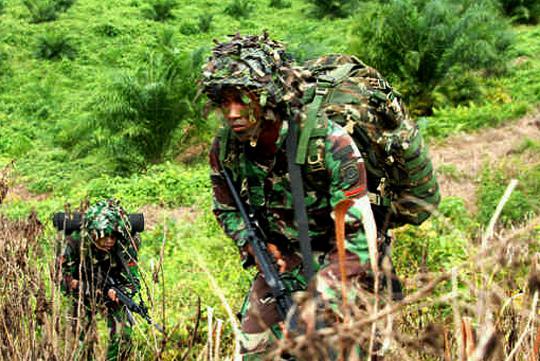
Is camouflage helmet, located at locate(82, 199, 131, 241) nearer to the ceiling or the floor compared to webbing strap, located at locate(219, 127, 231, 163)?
nearer to the floor

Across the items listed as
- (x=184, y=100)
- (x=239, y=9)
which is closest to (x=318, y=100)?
(x=184, y=100)

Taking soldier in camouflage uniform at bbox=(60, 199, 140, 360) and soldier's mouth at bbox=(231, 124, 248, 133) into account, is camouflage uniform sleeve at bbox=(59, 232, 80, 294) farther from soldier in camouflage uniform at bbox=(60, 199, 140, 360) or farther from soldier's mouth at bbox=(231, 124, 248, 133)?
soldier's mouth at bbox=(231, 124, 248, 133)

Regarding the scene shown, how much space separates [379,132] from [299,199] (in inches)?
18.8

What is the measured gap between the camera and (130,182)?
784 cm

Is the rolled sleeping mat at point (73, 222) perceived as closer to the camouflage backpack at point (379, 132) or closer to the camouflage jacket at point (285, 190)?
the camouflage jacket at point (285, 190)

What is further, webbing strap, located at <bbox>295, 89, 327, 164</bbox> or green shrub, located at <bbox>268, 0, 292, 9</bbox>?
green shrub, located at <bbox>268, 0, 292, 9</bbox>

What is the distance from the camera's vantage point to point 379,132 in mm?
2314

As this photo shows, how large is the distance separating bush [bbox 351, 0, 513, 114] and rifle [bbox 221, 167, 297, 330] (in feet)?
24.3

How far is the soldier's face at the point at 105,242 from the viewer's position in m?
3.76

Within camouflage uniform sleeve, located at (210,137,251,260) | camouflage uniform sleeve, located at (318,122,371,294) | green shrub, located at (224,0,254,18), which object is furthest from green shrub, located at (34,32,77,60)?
Answer: camouflage uniform sleeve, located at (318,122,371,294)

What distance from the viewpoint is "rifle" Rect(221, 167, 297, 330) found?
2.17 metres

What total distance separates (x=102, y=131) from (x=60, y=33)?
5.00m

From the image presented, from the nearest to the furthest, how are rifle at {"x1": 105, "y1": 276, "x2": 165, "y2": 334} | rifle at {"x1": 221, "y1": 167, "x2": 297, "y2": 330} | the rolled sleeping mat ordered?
rifle at {"x1": 221, "y1": 167, "x2": 297, "y2": 330}
the rolled sleeping mat
rifle at {"x1": 105, "y1": 276, "x2": 165, "y2": 334}

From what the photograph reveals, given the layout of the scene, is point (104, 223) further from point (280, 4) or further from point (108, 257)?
point (280, 4)
